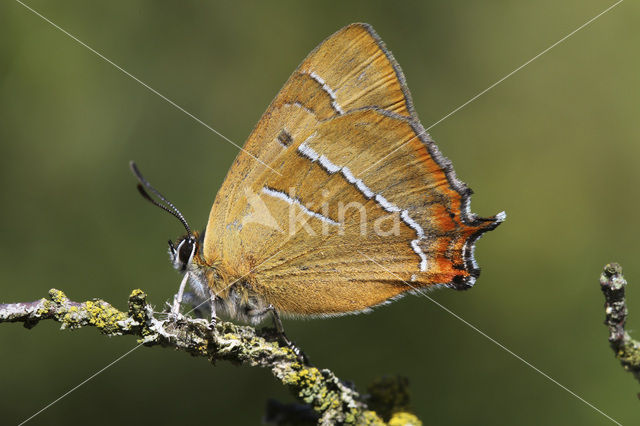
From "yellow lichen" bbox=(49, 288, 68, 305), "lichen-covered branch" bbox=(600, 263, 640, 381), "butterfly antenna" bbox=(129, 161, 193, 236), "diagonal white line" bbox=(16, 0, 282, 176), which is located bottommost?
"yellow lichen" bbox=(49, 288, 68, 305)

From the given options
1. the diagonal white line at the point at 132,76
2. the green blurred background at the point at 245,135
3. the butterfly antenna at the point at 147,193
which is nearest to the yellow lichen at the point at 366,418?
the butterfly antenna at the point at 147,193

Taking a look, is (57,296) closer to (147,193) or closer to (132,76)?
(147,193)

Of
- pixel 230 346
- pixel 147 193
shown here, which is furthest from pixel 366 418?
pixel 147 193

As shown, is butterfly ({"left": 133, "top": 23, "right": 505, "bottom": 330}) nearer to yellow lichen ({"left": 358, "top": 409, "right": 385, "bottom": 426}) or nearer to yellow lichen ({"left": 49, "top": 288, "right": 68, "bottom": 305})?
yellow lichen ({"left": 358, "top": 409, "right": 385, "bottom": 426})

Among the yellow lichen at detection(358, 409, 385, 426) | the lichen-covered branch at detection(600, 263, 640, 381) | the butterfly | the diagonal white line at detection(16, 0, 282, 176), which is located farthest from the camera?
the diagonal white line at detection(16, 0, 282, 176)

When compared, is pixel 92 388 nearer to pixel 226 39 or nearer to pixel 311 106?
pixel 311 106

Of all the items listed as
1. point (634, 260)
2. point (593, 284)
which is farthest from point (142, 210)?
point (634, 260)

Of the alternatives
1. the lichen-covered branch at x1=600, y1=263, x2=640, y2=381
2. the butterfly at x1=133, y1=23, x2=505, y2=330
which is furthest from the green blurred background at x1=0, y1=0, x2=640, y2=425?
the lichen-covered branch at x1=600, y1=263, x2=640, y2=381

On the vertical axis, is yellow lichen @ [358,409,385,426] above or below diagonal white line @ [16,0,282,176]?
below
